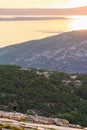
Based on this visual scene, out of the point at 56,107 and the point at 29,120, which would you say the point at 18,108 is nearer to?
the point at 56,107

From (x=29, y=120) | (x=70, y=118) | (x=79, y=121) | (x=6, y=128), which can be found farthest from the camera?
(x=79, y=121)

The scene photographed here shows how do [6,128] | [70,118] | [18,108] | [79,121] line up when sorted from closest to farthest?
[6,128] → [70,118] → [79,121] → [18,108]

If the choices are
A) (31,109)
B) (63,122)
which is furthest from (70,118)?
(63,122)

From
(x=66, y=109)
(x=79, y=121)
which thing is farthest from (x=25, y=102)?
(x=79, y=121)

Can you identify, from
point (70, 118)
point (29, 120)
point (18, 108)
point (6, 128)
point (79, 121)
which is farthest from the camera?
point (18, 108)

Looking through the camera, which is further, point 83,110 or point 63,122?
point 83,110

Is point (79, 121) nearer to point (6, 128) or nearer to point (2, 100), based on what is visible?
point (2, 100)

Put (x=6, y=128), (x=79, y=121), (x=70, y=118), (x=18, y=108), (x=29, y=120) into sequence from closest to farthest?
(x=6, y=128) < (x=29, y=120) < (x=70, y=118) < (x=79, y=121) < (x=18, y=108)

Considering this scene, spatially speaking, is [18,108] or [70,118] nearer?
[70,118]

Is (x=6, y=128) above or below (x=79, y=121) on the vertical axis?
below
